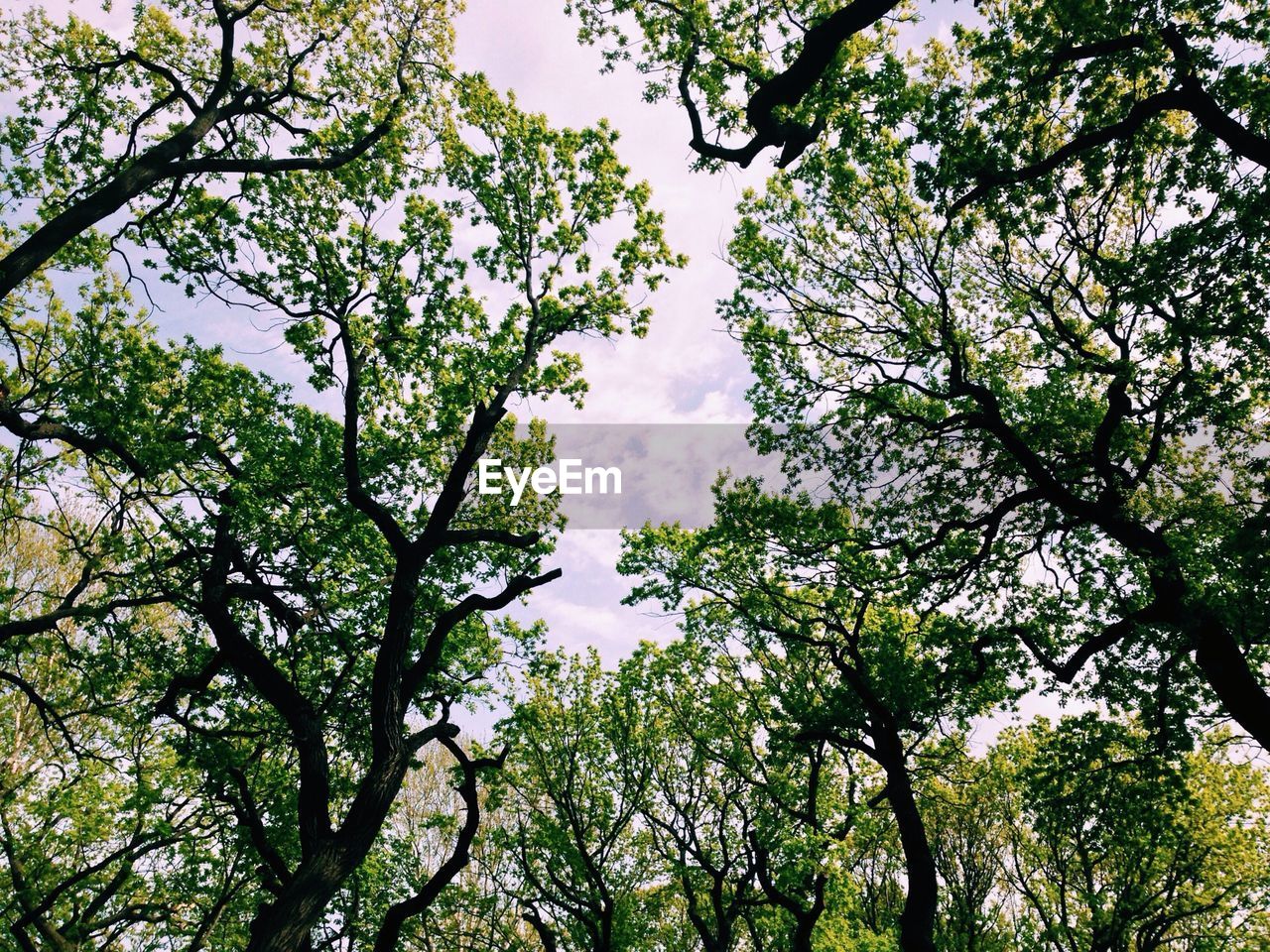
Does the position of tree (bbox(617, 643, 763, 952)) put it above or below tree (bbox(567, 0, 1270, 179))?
below

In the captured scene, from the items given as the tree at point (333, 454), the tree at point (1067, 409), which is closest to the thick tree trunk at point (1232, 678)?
the tree at point (1067, 409)

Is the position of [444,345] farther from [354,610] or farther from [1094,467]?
[1094,467]

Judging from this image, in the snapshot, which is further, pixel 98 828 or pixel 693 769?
pixel 693 769

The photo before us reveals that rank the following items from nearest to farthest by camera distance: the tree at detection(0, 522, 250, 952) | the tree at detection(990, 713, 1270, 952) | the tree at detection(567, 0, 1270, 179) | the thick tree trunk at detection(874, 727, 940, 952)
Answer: the tree at detection(567, 0, 1270, 179) < the thick tree trunk at detection(874, 727, 940, 952) < the tree at detection(0, 522, 250, 952) < the tree at detection(990, 713, 1270, 952)

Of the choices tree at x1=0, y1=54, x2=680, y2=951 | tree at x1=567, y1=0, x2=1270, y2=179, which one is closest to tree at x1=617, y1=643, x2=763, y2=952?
tree at x1=0, y1=54, x2=680, y2=951

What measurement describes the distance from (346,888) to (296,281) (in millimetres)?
16084

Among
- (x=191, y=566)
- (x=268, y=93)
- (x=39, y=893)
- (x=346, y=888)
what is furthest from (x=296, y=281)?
(x=346, y=888)

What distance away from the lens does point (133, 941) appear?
812 inches

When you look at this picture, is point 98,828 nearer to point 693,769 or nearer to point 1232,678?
point 693,769

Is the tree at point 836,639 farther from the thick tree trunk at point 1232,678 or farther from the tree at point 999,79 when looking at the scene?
the tree at point 999,79

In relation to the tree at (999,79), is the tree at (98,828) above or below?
below

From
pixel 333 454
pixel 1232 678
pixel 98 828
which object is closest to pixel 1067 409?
pixel 1232 678

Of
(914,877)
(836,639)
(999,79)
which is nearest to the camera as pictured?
(999,79)

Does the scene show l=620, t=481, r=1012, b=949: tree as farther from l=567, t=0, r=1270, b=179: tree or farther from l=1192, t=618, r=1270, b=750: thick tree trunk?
l=567, t=0, r=1270, b=179: tree
